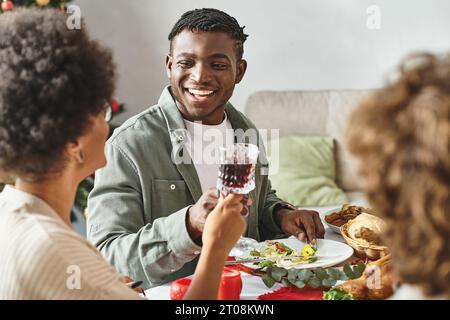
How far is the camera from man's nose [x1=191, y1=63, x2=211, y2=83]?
1.98 m

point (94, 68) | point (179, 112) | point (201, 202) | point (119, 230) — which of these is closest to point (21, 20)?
point (94, 68)

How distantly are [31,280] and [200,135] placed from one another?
108cm

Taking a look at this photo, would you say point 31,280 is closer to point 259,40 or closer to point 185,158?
point 185,158

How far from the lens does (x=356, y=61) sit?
4.21 m

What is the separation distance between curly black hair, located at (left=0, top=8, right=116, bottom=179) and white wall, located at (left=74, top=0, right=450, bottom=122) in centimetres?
295

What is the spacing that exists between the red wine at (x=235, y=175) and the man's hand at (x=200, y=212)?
5cm

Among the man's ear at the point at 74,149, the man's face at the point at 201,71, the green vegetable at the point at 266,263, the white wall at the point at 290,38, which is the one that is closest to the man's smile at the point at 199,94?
the man's face at the point at 201,71

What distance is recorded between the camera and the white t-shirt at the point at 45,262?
3.51ft

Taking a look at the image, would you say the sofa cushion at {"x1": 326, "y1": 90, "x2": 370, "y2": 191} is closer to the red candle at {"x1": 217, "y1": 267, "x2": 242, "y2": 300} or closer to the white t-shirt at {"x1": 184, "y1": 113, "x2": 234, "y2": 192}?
the white t-shirt at {"x1": 184, "y1": 113, "x2": 234, "y2": 192}

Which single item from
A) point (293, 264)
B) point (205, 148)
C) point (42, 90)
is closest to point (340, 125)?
point (205, 148)

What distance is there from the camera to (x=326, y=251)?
184 cm

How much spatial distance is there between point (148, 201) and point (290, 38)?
2554 mm

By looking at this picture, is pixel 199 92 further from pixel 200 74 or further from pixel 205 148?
pixel 205 148

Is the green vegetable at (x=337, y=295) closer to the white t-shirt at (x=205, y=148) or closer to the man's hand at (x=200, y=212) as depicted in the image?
the man's hand at (x=200, y=212)
